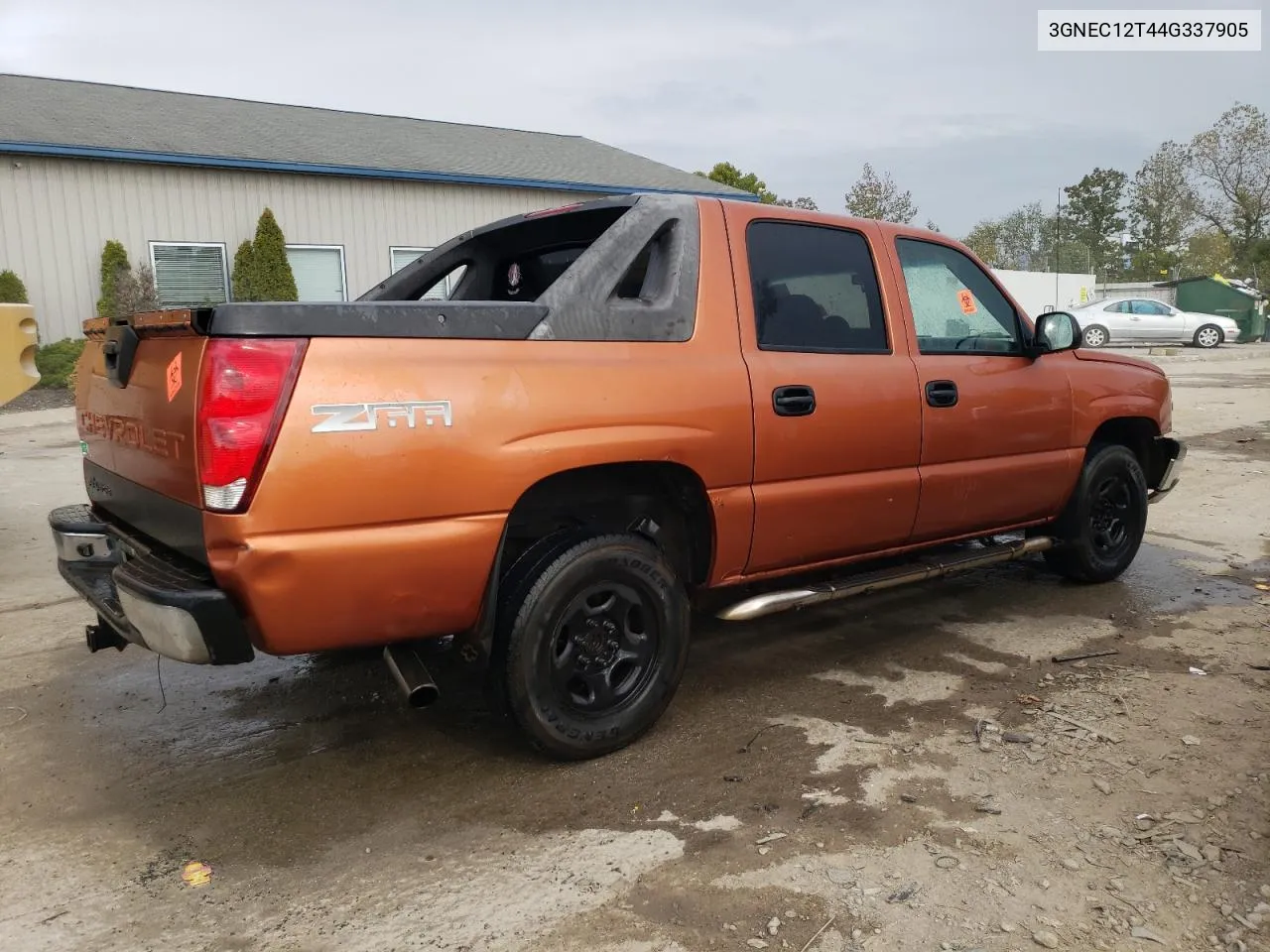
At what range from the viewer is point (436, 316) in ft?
9.33

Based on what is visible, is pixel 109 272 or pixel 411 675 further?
pixel 109 272

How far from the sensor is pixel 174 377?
9.12ft

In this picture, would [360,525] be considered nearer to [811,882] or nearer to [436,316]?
[436,316]

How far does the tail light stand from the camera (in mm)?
2574

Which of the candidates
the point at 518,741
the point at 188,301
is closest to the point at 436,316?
the point at 518,741

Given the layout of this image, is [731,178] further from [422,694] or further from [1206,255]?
[1206,255]

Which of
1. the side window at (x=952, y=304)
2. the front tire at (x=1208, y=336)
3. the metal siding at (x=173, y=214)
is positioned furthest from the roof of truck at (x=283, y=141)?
the front tire at (x=1208, y=336)

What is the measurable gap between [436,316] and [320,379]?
0.40 meters

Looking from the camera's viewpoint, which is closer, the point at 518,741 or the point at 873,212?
the point at 518,741

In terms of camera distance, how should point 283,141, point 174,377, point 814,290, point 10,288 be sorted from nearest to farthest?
point 174,377
point 814,290
point 10,288
point 283,141

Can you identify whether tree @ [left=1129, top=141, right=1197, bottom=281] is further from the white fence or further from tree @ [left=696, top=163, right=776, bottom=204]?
tree @ [left=696, top=163, right=776, bottom=204]

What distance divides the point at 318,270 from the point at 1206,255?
2254 inches

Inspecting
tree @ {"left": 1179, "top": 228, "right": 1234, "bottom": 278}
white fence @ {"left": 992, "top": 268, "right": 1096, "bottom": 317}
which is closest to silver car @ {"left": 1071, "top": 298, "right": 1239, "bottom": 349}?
white fence @ {"left": 992, "top": 268, "right": 1096, "bottom": 317}

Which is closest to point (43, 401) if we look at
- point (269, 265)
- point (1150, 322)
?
point (269, 265)
